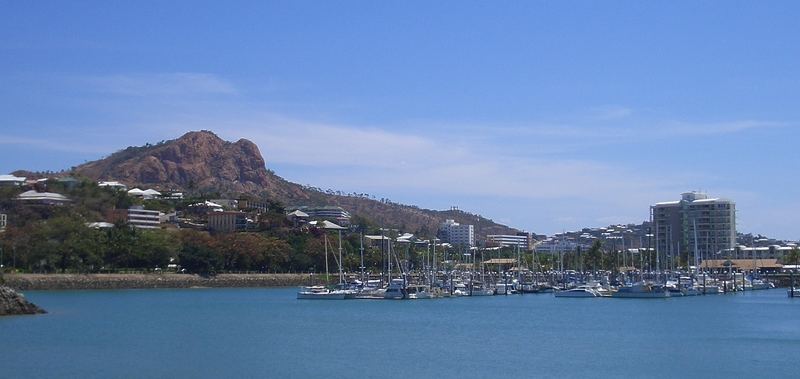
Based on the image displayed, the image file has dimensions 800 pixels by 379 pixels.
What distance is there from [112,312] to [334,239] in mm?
76581

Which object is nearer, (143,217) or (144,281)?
(144,281)

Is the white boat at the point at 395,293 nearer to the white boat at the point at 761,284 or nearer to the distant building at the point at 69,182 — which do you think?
the white boat at the point at 761,284

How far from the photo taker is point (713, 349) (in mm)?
47781

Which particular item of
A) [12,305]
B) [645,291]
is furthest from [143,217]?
[12,305]

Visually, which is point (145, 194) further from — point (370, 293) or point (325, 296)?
point (370, 293)

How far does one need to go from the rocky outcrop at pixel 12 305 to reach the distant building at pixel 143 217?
8962 cm

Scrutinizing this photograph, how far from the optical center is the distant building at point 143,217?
152 meters

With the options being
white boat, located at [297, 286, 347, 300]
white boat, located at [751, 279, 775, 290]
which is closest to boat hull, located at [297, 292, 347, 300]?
white boat, located at [297, 286, 347, 300]

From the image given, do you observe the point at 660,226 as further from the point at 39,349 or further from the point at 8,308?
the point at 39,349

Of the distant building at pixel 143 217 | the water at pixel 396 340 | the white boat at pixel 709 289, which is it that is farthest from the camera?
the distant building at pixel 143 217

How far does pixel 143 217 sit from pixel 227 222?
12343 mm

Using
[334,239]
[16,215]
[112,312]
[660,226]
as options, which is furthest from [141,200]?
[112,312]

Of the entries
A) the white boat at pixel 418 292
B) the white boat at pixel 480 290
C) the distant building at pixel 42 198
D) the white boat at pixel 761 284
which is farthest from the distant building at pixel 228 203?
the white boat at pixel 418 292

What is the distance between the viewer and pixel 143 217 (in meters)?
156
